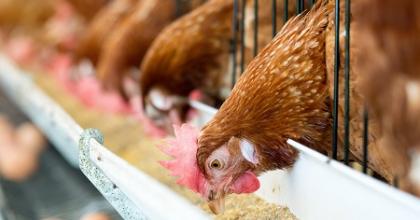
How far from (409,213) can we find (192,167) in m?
0.45

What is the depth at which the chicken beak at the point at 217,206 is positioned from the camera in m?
1.20

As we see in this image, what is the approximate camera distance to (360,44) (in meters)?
0.89

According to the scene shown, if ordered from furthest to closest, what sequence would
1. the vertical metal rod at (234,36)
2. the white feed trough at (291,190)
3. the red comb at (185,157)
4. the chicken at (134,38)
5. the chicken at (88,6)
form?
the chicken at (88,6)
the chicken at (134,38)
the vertical metal rod at (234,36)
the red comb at (185,157)
the white feed trough at (291,190)

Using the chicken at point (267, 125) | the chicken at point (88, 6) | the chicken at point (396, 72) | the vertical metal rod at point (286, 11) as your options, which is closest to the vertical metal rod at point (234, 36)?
the vertical metal rod at point (286, 11)

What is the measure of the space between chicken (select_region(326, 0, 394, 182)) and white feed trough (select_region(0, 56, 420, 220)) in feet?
0.25

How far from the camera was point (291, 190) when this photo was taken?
1.20m

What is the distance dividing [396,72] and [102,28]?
1.99 m

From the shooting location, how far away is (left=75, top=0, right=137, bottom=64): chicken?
260 cm

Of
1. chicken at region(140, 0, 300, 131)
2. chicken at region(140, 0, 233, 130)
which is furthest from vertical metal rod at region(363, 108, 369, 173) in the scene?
chicken at region(140, 0, 233, 130)

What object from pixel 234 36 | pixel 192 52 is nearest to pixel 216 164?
pixel 234 36

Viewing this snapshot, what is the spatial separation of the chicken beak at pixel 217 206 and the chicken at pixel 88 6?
2.00 m

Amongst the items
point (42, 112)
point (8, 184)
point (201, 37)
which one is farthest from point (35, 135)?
point (201, 37)

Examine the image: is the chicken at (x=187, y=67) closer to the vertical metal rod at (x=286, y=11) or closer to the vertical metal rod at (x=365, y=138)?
the vertical metal rod at (x=286, y=11)

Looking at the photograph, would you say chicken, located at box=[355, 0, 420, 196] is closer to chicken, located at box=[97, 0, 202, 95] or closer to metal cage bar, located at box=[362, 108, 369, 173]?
metal cage bar, located at box=[362, 108, 369, 173]
